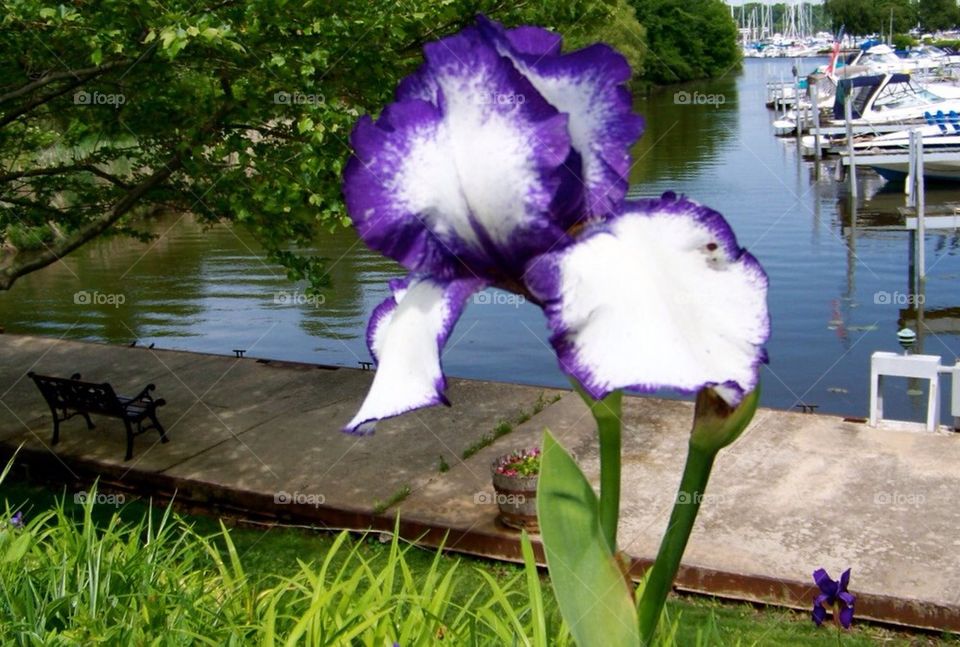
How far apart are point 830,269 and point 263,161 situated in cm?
1498

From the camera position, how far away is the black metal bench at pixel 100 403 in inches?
364

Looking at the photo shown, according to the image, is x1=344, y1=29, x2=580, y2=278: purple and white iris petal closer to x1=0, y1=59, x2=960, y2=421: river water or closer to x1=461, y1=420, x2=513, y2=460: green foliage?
x1=461, y1=420, x2=513, y2=460: green foliage

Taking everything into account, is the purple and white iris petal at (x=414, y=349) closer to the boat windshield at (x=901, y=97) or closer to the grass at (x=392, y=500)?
the grass at (x=392, y=500)

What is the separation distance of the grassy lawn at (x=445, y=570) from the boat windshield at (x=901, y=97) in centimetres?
3392

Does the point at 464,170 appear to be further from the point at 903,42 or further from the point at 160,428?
the point at 903,42

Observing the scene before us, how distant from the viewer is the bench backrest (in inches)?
365

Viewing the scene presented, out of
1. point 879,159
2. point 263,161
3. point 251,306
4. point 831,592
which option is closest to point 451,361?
point 251,306

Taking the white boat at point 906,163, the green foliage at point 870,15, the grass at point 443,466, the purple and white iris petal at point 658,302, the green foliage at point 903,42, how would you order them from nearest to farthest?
1. the purple and white iris petal at point 658,302
2. the grass at point 443,466
3. the white boat at point 906,163
4. the green foliage at point 903,42
5. the green foliage at point 870,15

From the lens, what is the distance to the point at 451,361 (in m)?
15.3

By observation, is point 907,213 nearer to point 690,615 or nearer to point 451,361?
point 451,361

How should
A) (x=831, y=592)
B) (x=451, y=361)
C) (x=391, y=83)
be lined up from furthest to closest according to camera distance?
(x=451, y=361) < (x=391, y=83) < (x=831, y=592)

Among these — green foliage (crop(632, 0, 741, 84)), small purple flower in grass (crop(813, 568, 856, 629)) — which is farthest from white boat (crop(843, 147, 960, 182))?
small purple flower in grass (crop(813, 568, 856, 629))

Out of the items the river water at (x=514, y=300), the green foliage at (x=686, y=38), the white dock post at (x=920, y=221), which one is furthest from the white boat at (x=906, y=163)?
the green foliage at (x=686, y=38)

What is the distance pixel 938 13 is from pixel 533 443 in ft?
389
